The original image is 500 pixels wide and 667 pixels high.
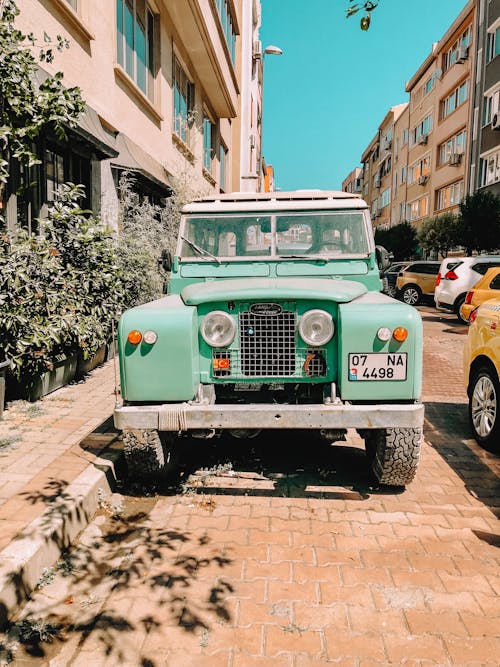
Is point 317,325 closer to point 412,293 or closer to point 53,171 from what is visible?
point 53,171

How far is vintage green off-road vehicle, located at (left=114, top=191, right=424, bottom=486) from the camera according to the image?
383 centimetres

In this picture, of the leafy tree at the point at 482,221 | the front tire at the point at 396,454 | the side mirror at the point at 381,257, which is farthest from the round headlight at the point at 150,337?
the leafy tree at the point at 482,221

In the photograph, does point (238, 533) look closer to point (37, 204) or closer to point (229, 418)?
point (229, 418)

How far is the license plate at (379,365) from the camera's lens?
3.85 m

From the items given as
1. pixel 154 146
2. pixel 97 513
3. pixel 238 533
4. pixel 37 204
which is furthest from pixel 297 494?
pixel 154 146

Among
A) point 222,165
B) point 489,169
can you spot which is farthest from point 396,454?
point 489,169

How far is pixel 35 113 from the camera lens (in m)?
5.77

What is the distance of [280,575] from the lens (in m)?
3.23

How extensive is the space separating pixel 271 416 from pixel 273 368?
41cm

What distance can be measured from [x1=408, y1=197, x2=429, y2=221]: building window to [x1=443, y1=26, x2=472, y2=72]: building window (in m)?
8.46

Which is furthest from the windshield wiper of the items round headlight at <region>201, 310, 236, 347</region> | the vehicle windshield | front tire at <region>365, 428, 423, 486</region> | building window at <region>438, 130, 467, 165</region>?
building window at <region>438, 130, 467, 165</region>

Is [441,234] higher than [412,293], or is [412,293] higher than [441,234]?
[441,234]

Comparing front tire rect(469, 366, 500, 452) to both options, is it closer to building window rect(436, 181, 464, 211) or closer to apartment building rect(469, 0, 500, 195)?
apartment building rect(469, 0, 500, 195)

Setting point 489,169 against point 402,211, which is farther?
point 402,211
